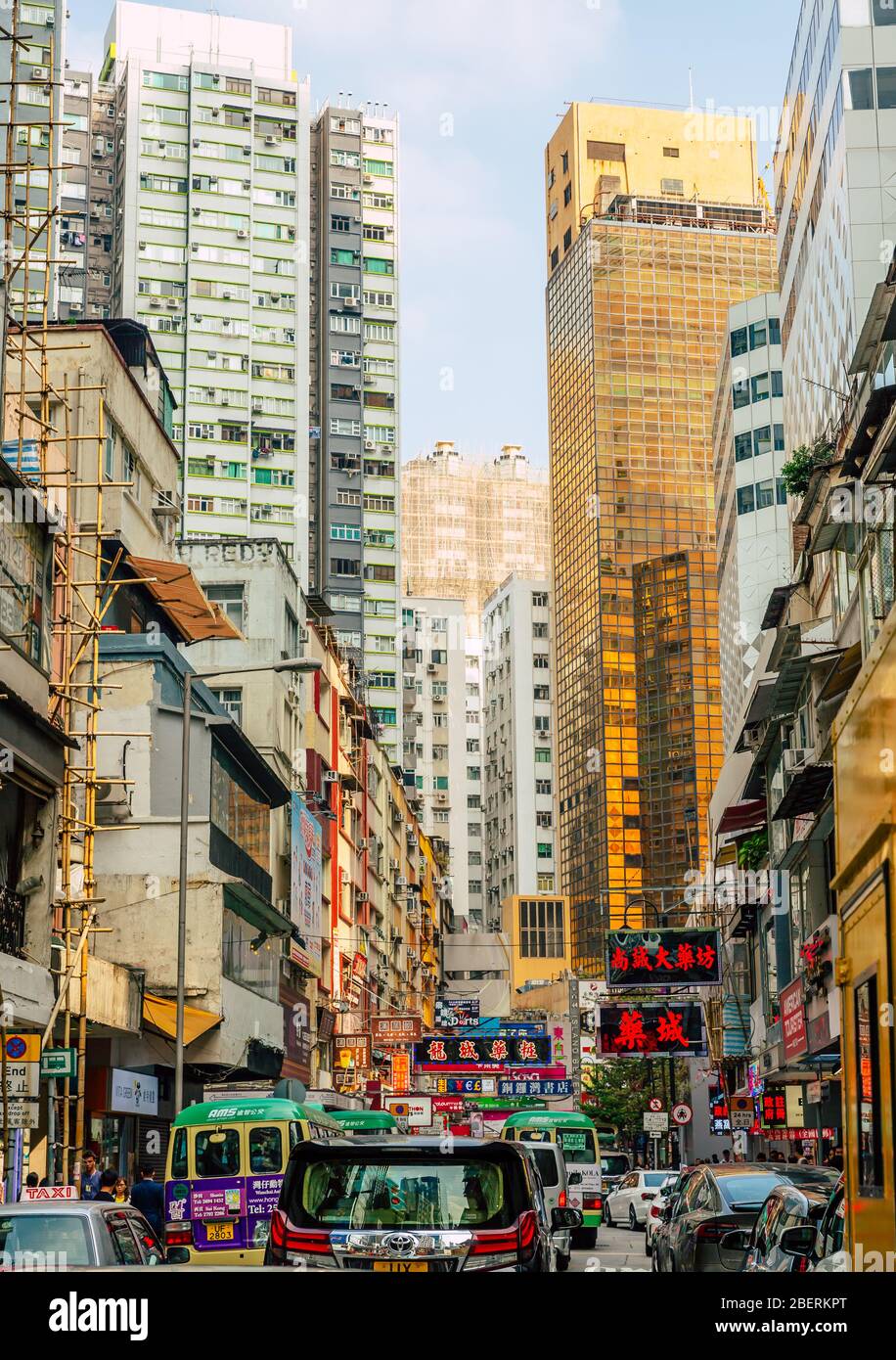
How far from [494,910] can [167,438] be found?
124627 millimetres

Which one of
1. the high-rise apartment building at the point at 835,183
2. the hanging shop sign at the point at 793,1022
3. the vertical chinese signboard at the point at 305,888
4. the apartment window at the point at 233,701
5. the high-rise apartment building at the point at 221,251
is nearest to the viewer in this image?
the hanging shop sign at the point at 793,1022

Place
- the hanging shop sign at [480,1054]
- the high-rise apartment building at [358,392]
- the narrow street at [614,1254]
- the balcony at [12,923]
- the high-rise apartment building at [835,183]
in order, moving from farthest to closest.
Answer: the high-rise apartment building at [358,392], the hanging shop sign at [480,1054], the high-rise apartment building at [835,183], the narrow street at [614,1254], the balcony at [12,923]

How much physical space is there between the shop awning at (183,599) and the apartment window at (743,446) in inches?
1421

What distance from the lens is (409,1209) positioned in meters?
9.63

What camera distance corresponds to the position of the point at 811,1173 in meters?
16.2

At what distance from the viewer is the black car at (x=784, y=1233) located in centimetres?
1049

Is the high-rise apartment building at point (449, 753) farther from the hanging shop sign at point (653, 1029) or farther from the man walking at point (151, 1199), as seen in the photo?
the man walking at point (151, 1199)

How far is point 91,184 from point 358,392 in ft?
68.1

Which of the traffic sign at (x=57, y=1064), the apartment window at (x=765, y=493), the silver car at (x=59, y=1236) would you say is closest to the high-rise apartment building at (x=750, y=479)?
the apartment window at (x=765, y=493)

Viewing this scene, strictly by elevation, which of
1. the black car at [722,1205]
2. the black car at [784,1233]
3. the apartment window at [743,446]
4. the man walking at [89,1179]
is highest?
the apartment window at [743,446]

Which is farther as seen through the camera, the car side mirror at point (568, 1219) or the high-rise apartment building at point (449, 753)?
the high-rise apartment building at point (449, 753)

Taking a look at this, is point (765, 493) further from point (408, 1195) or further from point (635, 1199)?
point (408, 1195)
